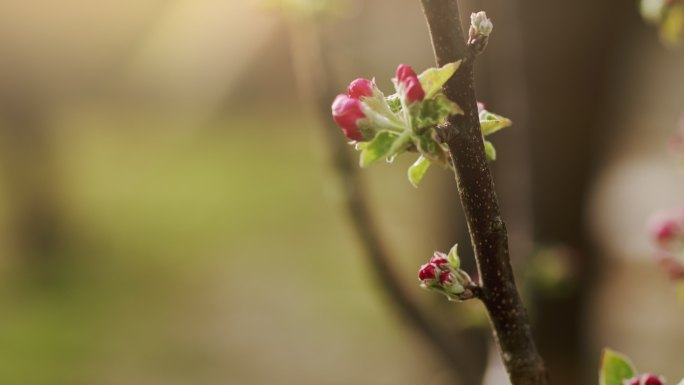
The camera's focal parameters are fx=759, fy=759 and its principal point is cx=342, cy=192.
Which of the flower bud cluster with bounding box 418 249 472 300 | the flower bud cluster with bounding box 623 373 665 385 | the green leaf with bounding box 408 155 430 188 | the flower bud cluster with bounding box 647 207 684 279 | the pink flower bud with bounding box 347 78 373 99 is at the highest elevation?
the pink flower bud with bounding box 347 78 373 99

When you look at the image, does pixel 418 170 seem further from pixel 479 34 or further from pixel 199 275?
pixel 199 275

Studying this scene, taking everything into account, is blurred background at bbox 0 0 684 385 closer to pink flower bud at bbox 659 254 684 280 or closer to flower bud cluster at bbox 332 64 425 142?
pink flower bud at bbox 659 254 684 280

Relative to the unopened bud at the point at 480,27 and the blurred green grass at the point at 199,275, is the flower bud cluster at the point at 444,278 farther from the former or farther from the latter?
the blurred green grass at the point at 199,275

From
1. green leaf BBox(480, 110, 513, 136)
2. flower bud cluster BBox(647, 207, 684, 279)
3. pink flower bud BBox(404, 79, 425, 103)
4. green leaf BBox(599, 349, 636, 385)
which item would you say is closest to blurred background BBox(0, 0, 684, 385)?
flower bud cluster BBox(647, 207, 684, 279)

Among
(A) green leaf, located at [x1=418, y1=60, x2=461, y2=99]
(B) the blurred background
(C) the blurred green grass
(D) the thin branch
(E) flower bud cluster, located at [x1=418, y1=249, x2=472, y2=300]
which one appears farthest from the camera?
(C) the blurred green grass

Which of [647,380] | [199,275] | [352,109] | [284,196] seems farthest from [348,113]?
[284,196]

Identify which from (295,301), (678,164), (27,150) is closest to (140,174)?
(27,150)

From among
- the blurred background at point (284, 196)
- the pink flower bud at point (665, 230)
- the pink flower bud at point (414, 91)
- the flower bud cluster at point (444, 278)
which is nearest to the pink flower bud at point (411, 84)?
the pink flower bud at point (414, 91)
